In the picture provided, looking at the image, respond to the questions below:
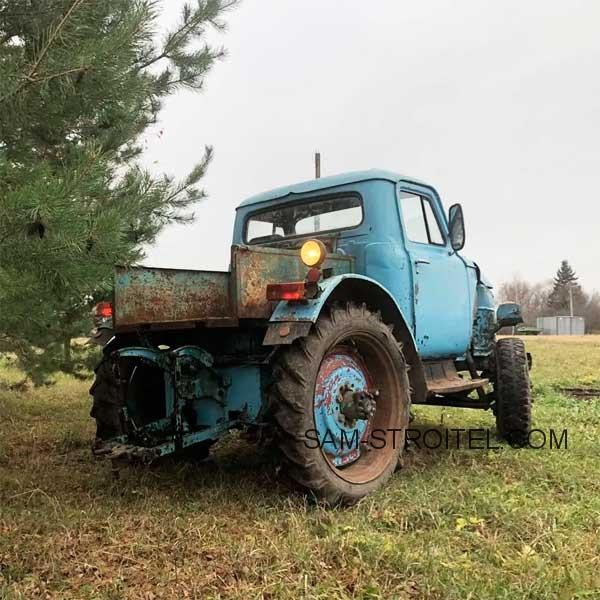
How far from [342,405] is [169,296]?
1.24m

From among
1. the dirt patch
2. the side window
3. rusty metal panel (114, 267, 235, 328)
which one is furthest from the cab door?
the dirt patch

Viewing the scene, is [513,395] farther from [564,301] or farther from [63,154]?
[564,301]

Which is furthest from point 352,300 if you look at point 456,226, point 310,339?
point 456,226

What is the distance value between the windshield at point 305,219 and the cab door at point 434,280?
39cm

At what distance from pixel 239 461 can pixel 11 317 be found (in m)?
2.08

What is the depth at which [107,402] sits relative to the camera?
4.20 metres

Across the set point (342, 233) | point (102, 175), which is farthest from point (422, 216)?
point (102, 175)

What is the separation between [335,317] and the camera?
378cm

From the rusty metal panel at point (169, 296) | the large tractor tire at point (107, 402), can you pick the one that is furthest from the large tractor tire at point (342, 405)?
the large tractor tire at point (107, 402)

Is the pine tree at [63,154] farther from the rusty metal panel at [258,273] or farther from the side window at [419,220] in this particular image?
the side window at [419,220]

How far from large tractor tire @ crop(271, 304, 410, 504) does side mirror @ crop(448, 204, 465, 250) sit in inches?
58.5

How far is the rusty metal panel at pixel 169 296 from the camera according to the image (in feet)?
11.7

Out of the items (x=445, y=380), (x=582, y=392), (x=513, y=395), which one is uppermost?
(x=445, y=380)

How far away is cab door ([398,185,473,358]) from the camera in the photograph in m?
4.83
